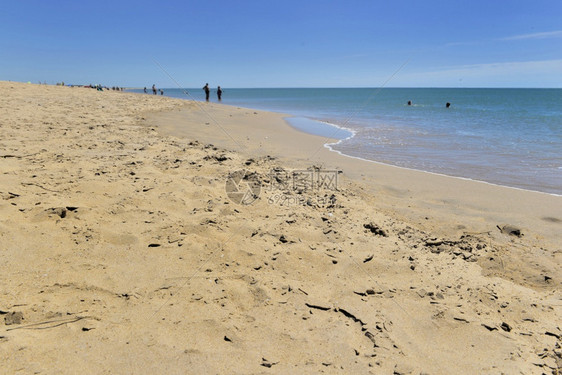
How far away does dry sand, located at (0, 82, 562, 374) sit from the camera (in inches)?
82.7

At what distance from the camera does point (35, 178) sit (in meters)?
4.30

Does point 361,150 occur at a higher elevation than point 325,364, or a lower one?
higher

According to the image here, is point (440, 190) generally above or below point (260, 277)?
above

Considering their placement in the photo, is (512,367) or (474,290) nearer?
(512,367)

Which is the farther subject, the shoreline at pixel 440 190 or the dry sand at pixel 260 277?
the shoreline at pixel 440 190

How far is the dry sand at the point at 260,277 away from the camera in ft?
6.89

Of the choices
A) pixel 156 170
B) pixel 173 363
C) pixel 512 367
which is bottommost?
pixel 512 367

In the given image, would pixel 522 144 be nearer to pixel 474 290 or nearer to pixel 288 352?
pixel 474 290

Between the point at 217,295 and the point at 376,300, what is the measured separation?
1319mm

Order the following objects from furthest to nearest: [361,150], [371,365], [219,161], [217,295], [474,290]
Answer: [361,150] → [219,161] → [474,290] → [217,295] → [371,365]

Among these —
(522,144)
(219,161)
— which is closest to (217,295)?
(219,161)

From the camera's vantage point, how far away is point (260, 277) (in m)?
2.90

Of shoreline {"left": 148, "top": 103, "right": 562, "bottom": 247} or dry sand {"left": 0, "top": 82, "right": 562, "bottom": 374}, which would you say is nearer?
dry sand {"left": 0, "top": 82, "right": 562, "bottom": 374}

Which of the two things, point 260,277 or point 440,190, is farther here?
point 440,190
